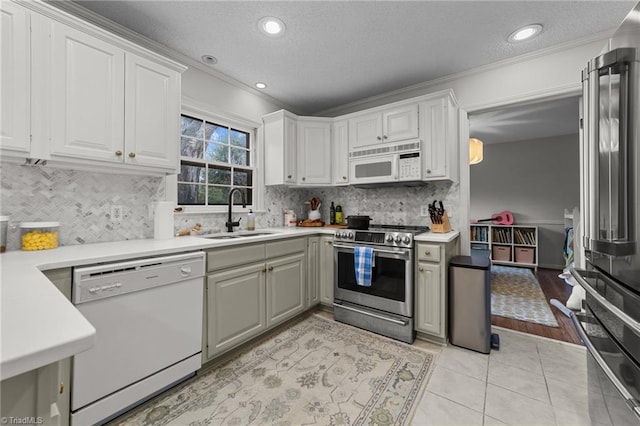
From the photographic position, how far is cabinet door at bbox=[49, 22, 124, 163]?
1587mm

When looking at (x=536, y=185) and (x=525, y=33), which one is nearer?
(x=525, y=33)

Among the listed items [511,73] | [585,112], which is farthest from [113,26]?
[511,73]

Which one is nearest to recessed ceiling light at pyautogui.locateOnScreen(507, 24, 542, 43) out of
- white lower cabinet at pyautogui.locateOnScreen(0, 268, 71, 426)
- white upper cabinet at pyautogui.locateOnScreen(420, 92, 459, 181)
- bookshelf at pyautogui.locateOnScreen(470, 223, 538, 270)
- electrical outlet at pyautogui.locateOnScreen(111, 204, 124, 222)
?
white upper cabinet at pyautogui.locateOnScreen(420, 92, 459, 181)

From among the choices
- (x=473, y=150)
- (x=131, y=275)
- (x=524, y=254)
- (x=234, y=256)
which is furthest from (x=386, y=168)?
(x=524, y=254)

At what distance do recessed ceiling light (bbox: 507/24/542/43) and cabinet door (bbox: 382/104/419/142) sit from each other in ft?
2.94

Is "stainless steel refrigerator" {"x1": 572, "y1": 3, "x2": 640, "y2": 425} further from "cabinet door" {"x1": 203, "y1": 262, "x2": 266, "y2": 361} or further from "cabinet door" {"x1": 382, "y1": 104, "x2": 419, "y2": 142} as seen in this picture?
"cabinet door" {"x1": 203, "y1": 262, "x2": 266, "y2": 361}

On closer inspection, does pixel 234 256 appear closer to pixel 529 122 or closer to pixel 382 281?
pixel 382 281

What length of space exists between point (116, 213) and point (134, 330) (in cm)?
99

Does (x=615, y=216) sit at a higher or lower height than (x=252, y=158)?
lower

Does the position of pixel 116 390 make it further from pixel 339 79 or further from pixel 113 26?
pixel 339 79

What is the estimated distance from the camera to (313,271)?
2.98 metres

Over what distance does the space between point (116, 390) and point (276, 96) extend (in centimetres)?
318

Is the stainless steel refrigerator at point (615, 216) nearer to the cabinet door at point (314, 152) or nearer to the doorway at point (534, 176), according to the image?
the cabinet door at point (314, 152)

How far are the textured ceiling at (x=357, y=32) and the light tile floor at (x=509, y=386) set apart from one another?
103 inches
